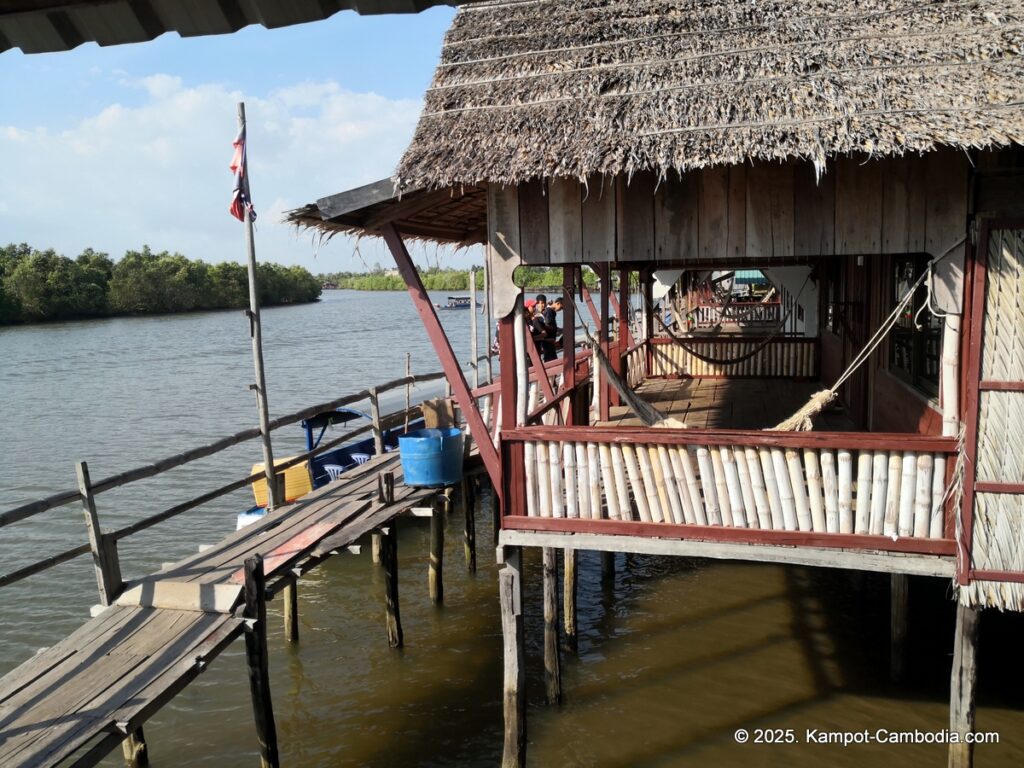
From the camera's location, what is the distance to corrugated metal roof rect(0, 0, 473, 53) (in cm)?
122

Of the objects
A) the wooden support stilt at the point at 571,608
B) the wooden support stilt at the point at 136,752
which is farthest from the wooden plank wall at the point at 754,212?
the wooden support stilt at the point at 136,752

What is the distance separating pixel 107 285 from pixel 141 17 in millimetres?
63708

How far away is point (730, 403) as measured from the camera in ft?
37.1

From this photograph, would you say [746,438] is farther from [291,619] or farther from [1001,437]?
[291,619]

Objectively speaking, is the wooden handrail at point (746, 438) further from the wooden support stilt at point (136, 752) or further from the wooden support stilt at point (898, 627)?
the wooden support stilt at point (136, 752)

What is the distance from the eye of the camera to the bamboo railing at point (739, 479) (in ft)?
17.7

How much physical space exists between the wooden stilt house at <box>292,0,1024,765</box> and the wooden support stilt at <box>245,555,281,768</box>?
1.86 meters

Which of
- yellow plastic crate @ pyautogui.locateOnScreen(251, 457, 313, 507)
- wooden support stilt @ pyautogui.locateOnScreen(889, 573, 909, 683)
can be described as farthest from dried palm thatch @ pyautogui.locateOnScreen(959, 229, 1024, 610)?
yellow plastic crate @ pyautogui.locateOnScreen(251, 457, 313, 507)

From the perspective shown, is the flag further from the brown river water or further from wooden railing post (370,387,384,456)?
the brown river water

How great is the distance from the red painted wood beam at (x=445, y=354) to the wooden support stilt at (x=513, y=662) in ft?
2.58

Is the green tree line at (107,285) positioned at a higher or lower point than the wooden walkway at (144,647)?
higher

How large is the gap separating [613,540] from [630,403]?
1.50 m

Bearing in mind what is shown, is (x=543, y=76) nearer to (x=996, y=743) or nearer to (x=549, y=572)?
(x=549, y=572)

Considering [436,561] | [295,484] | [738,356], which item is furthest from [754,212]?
[295,484]
